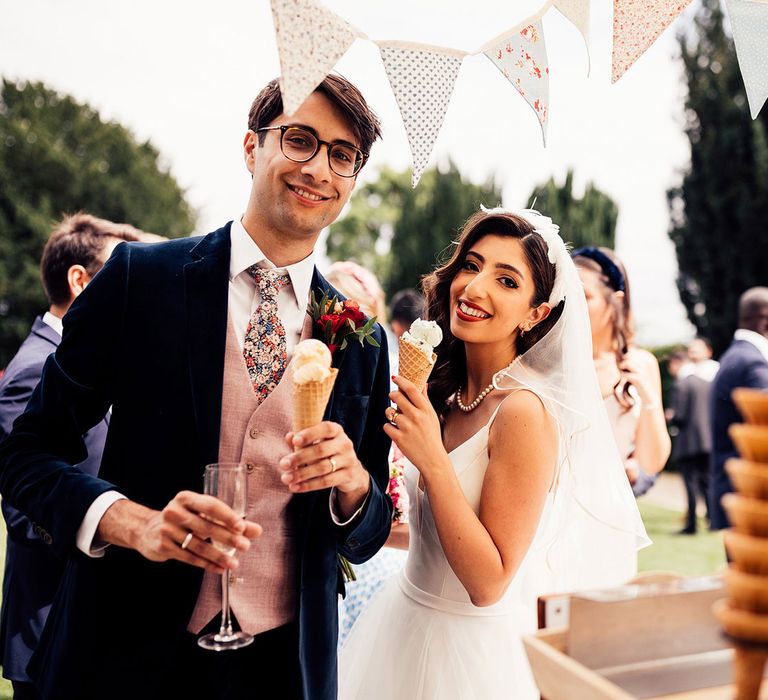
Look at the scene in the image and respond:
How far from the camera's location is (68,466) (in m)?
2.00

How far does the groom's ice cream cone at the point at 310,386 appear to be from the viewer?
193cm

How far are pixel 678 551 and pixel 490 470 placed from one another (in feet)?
26.3

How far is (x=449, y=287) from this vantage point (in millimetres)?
3164

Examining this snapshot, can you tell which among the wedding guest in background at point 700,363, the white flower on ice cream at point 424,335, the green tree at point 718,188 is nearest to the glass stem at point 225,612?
the white flower on ice cream at point 424,335

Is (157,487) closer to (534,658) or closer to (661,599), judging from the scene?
(534,658)

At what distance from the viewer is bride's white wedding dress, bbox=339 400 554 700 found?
2746 millimetres

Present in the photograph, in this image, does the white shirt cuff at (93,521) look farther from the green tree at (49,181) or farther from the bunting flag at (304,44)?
the green tree at (49,181)

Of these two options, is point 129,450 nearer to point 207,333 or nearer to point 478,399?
point 207,333

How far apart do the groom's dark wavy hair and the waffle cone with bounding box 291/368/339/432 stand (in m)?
0.94

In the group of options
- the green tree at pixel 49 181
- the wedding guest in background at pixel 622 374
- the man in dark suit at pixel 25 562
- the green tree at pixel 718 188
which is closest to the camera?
the man in dark suit at pixel 25 562

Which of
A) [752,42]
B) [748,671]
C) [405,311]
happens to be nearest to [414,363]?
[748,671]

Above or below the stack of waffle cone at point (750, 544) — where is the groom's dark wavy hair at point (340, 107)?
above

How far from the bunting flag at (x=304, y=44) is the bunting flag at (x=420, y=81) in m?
0.36

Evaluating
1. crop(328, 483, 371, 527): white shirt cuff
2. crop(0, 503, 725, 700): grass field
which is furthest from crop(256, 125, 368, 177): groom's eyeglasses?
crop(0, 503, 725, 700): grass field
